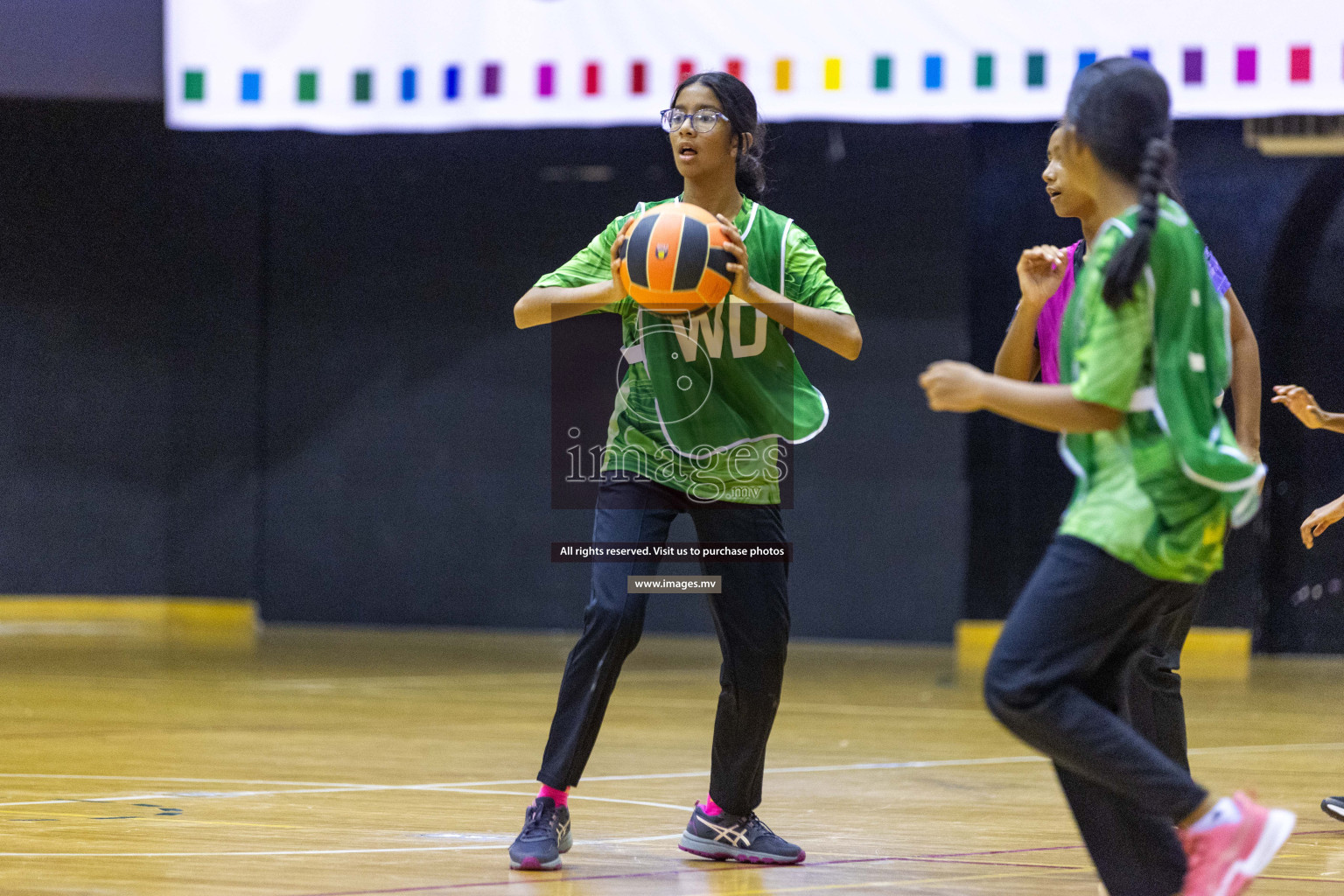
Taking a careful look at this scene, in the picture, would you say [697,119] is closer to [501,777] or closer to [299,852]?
[299,852]

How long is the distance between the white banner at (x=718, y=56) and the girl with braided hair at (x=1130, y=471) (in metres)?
4.85

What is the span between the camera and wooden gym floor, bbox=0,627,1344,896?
335 centimetres

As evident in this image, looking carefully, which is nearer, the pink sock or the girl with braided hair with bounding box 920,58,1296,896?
the girl with braided hair with bounding box 920,58,1296,896

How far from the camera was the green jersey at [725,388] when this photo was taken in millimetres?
3498

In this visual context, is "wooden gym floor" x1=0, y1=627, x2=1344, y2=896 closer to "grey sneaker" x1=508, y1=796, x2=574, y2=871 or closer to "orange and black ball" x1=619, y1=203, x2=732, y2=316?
"grey sneaker" x1=508, y1=796, x2=574, y2=871

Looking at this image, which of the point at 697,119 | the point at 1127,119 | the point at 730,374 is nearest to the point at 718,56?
the point at 697,119

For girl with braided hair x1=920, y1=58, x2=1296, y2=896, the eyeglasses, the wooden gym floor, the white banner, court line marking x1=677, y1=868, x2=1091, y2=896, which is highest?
the white banner

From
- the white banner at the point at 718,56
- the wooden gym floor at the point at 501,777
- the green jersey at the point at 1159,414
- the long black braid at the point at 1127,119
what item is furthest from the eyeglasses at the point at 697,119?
the white banner at the point at 718,56

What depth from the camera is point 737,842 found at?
11.7 feet

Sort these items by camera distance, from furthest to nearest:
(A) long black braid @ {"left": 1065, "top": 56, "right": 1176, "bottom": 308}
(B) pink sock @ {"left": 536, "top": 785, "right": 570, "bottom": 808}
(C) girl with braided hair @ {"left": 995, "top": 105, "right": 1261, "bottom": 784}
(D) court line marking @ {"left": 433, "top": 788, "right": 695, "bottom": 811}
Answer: (D) court line marking @ {"left": 433, "top": 788, "right": 695, "bottom": 811}
(B) pink sock @ {"left": 536, "top": 785, "right": 570, "bottom": 808}
(C) girl with braided hair @ {"left": 995, "top": 105, "right": 1261, "bottom": 784}
(A) long black braid @ {"left": 1065, "top": 56, "right": 1176, "bottom": 308}

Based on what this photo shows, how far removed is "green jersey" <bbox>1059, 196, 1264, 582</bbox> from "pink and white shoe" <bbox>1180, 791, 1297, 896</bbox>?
0.38 metres

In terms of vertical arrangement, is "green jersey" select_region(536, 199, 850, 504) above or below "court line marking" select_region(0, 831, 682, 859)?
above

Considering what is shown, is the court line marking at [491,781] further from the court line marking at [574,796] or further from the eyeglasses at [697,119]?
the eyeglasses at [697,119]

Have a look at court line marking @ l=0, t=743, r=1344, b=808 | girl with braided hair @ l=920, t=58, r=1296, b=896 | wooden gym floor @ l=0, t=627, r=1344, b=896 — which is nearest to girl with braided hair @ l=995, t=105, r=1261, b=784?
wooden gym floor @ l=0, t=627, r=1344, b=896
